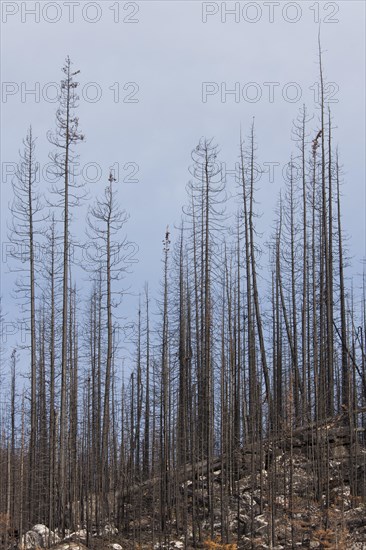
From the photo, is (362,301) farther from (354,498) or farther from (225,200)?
(354,498)

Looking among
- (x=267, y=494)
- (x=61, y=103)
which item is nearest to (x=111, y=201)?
(x=61, y=103)

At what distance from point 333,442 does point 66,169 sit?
38.7 ft

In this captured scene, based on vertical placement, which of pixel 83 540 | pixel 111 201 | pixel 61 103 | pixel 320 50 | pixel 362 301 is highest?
pixel 320 50

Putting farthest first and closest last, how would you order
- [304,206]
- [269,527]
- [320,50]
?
[304,206] < [320,50] < [269,527]

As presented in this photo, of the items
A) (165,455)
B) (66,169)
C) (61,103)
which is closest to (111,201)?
(66,169)

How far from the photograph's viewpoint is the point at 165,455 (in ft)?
73.6

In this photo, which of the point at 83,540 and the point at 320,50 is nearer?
the point at 83,540

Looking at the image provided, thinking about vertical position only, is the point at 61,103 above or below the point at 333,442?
above

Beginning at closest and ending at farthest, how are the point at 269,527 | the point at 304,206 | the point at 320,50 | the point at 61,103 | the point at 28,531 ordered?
the point at 269,527 → the point at 28,531 → the point at 61,103 → the point at 320,50 → the point at 304,206

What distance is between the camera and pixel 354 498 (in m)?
20.2

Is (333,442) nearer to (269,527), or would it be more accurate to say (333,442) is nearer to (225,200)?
(269,527)

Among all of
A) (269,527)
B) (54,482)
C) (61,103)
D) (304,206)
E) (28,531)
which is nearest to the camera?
(269,527)

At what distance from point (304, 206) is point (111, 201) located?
26.9 ft

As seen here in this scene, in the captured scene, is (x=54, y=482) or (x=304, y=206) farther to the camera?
(x=304, y=206)
